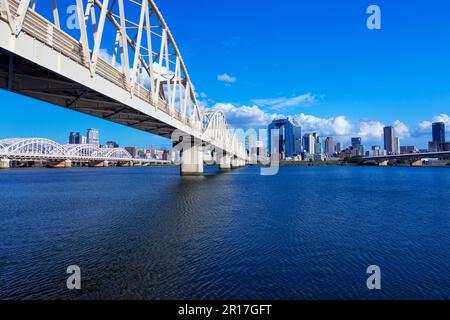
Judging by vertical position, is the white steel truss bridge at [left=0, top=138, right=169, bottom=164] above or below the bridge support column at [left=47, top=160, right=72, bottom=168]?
above

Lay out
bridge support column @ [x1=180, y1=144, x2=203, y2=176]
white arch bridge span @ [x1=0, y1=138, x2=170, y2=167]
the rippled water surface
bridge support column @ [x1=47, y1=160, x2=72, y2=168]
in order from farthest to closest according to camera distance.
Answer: bridge support column @ [x1=47, y1=160, x2=72, y2=168] → white arch bridge span @ [x1=0, y1=138, x2=170, y2=167] → bridge support column @ [x1=180, y1=144, x2=203, y2=176] → the rippled water surface

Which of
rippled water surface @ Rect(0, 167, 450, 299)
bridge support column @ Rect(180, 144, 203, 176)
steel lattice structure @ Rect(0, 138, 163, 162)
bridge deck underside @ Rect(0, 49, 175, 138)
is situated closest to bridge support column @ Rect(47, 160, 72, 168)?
steel lattice structure @ Rect(0, 138, 163, 162)

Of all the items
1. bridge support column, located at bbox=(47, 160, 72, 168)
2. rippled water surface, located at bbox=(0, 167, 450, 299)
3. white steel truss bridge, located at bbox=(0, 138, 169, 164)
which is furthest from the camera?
bridge support column, located at bbox=(47, 160, 72, 168)

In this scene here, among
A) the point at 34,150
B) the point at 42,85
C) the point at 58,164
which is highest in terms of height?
the point at 34,150

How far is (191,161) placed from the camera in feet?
242

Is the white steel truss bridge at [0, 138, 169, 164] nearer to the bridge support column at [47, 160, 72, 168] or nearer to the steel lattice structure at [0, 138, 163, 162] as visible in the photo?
the steel lattice structure at [0, 138, 163, 162]

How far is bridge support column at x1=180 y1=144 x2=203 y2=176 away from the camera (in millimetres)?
72488

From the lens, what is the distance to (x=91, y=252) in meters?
13.7

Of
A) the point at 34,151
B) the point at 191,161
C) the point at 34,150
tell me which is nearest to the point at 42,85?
the point at 191,161

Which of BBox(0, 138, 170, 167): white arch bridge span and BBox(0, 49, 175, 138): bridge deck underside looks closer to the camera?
BBox(0, 49, 175, 138): bridge deck underside

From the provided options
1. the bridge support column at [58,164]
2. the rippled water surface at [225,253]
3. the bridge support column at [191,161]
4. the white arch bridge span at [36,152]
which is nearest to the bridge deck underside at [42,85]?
the rippled water surface at [225,253]

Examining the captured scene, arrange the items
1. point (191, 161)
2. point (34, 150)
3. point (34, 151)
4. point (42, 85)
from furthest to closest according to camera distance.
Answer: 1. point (34, 150)
2. point (34, 151)
3. point (191, 161)
4. point (42, 85)

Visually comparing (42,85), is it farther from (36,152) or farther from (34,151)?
(34,151)
